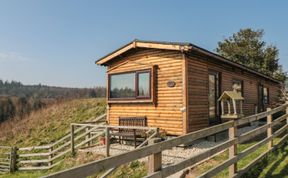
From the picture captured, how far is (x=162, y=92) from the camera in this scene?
10789 millimetres

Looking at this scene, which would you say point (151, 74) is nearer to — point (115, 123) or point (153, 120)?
point (153, 120)

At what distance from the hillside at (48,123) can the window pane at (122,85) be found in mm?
9939

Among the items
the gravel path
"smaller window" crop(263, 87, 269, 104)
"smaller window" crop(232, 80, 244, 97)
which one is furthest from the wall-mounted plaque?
"smaller window" crop(263, 87, 269, 104)

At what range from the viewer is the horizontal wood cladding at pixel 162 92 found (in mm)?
10234

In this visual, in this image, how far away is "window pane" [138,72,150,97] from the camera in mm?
11172

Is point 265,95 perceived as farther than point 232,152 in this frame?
Yes

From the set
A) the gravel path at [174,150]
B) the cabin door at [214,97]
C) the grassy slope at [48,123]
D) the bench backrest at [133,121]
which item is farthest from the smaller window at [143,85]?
the grassy slope at [48,123]

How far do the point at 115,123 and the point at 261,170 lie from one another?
24.6 ft

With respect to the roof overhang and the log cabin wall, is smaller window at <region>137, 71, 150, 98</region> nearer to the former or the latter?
the roof overhang

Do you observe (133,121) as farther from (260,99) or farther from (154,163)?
(260,99)

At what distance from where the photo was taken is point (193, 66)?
1038 cm

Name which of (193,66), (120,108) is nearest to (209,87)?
(193,66)

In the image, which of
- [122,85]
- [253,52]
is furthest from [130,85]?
[253,52]

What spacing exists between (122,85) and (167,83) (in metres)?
2.37
